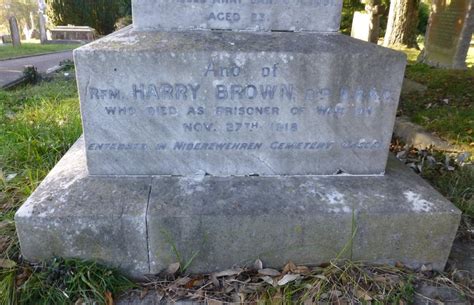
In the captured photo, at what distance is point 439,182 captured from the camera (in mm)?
2871

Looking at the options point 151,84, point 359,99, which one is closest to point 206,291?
point 151,84

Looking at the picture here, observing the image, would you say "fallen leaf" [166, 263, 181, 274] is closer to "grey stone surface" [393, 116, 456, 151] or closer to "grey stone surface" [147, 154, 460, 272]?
"grey stone surface" [147, 154, 460, 272]

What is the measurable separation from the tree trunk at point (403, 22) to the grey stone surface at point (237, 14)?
10.4 metres

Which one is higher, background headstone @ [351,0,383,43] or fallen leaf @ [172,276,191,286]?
background headstone @ [351,0,383,43]

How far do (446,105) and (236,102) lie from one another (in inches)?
153

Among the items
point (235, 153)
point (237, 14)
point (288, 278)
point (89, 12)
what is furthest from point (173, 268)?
point (89, 12)

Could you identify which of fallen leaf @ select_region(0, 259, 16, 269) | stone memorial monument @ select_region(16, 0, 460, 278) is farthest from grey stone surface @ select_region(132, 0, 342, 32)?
fallen leaf @ select_region(0, 259, 16, 269)

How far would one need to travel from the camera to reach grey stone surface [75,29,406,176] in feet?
A: 6.64

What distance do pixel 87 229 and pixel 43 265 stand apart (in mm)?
276

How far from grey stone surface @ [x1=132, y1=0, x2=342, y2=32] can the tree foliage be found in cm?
2450

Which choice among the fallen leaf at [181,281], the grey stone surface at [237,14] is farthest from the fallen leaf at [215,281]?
the grey stone surface at [237,14]

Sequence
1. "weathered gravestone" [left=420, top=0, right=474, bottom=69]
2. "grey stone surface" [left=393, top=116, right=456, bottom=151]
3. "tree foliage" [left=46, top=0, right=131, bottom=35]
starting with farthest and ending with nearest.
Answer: "tree foliage" [left=46, top=0, right=131, bottom=35] < "weathered gravestone" [left=420, top=0, right=474, bottom=69] < "grey stone surface" [left=393, top=116, right=456, bottom=151]

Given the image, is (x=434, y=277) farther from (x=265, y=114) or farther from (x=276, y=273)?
(x=265, y=114)

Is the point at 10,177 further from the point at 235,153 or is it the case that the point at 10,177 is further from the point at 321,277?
the point at 321,277
